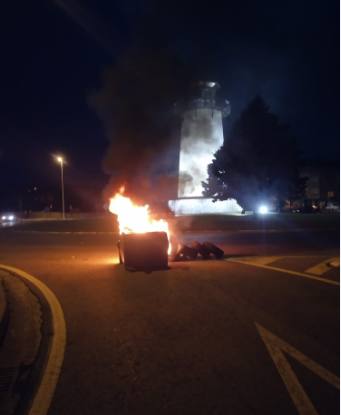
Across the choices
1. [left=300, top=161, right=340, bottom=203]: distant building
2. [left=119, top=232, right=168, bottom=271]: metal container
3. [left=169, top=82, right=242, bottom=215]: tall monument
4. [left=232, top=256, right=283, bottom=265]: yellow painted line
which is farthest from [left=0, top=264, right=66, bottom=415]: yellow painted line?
[left=300, top=161, right=340, bottom=203]: distant building

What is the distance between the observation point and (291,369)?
4469 mm

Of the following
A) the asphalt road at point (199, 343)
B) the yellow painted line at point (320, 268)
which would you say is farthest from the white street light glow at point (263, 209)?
the asphalt road at point (199, 343)

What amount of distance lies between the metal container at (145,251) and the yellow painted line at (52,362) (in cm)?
327

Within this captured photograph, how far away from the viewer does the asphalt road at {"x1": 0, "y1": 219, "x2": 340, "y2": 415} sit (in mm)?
3863

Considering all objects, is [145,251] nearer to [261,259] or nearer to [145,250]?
[145,250]

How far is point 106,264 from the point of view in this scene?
1291cm

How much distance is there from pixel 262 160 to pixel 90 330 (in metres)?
42.5

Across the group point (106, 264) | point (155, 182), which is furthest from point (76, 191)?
point (106, 264)

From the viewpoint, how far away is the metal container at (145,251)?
11.4 meters

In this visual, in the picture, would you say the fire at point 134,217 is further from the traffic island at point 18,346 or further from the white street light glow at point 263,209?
the white street light glow at point 263,209

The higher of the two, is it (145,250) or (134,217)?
(134,217)

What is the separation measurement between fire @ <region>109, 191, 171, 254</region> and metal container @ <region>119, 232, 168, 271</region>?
2379 mm

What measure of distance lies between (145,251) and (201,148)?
40.3 m

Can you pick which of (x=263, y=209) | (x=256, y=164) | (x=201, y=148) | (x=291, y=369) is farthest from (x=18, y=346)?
(x=201, y=148)
